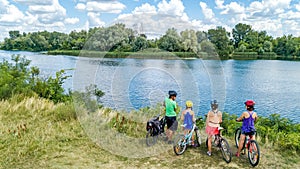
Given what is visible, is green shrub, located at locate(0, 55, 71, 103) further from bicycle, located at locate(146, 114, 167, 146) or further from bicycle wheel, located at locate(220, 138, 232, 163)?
bicycle wheel, located at locate(220, 138, 232, 163)

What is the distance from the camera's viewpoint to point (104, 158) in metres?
4.73

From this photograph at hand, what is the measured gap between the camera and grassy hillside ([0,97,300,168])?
4.51m

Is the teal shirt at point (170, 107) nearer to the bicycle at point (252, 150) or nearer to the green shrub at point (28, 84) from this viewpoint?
the bicycle at point (252, 150)

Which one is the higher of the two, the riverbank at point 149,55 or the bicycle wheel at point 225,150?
the riverbank at point 149,55

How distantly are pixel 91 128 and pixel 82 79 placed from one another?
1098 mm

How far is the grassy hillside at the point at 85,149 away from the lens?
14.8 feet

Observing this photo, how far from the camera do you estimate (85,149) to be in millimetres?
5062

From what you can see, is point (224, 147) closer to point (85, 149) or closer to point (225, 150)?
point (225, 150)

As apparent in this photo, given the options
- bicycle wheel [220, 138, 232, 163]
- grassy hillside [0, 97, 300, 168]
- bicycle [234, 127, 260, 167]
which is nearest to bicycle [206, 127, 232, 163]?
bicycle wheel [220, 138, 232, 163]

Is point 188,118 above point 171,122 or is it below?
above

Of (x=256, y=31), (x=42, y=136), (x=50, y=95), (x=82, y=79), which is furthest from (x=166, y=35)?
(x=256, y=31)

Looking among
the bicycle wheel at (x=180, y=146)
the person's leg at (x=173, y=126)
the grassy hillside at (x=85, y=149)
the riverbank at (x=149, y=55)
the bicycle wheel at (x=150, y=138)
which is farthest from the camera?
the riverbank at (x=149, y=55)

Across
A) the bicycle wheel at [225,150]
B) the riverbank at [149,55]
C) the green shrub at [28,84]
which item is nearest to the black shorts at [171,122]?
the bicycle wheel at [225,150]

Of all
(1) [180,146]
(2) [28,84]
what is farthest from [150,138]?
(2) [28,84]
